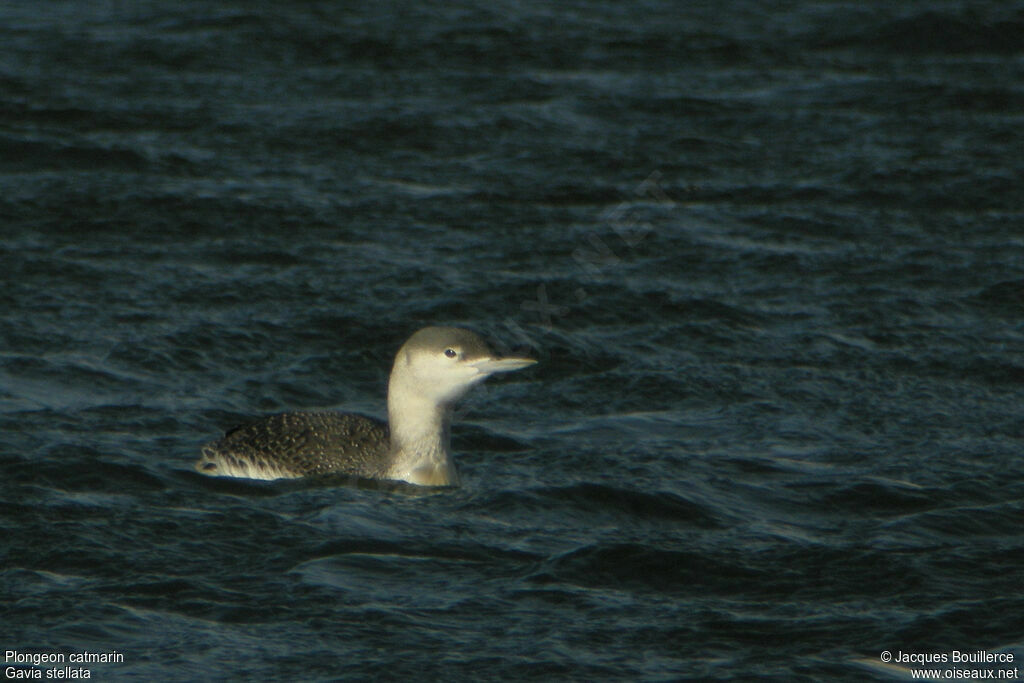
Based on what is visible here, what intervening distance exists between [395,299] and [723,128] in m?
5.44

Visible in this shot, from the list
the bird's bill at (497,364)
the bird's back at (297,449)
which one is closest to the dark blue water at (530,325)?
the bird's back at (297,449)

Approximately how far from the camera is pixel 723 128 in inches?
656

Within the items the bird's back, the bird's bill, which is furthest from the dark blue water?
the bird's bill

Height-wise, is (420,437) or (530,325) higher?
(530,325)

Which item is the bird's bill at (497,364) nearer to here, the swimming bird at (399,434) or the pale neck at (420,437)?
the swimming bird at (399,434)

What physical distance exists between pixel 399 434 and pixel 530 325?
2.94 meters

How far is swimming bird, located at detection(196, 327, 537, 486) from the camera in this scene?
9062 millimetres

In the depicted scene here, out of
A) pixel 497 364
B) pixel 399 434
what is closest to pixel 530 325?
pixel 399 434

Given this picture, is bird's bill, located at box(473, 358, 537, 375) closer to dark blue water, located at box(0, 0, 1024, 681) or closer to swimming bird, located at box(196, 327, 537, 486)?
swimming bird, located at box(196, 327, 537, 486)

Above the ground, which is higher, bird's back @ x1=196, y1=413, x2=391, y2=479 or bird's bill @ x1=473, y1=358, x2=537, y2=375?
bird's bill @ x1=473, y1=358, x2=537, y2=375

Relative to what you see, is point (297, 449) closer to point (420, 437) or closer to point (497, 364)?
point (420, 437)

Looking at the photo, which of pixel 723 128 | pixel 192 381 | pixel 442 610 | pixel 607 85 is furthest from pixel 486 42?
pixel 442 610

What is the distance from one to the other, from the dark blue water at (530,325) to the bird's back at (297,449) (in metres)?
0.14

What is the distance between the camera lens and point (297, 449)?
30.3 feet
